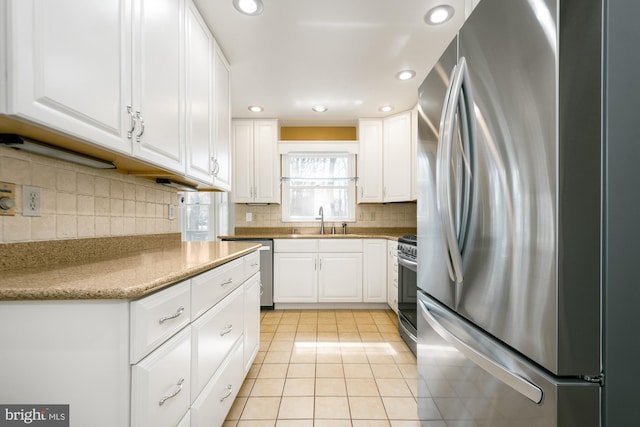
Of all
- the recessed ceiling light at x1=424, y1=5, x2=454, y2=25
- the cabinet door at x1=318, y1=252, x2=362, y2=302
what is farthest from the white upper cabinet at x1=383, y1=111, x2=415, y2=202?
the recessed ceiling light at x1=424, y1=5, x2=454, y2=25

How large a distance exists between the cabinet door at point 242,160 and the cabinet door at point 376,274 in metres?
1.70

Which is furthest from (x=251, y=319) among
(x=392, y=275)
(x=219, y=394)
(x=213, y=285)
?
(x=392, y=275)

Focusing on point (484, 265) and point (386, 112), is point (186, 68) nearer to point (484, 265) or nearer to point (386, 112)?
point (484, 265)

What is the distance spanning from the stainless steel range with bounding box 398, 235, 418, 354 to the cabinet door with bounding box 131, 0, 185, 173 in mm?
1819

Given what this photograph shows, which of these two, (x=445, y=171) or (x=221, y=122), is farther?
(x=221, y=122)

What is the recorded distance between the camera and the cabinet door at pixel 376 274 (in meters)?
3.58

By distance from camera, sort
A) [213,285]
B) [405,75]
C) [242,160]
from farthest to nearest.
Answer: [242,160], [405,75], [213,285]

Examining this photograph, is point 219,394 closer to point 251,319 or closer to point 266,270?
point 251,319

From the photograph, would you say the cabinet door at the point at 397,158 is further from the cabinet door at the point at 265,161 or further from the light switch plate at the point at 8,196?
the light switch plate at the point at 8,196

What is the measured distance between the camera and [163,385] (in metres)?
0.90

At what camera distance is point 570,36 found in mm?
641

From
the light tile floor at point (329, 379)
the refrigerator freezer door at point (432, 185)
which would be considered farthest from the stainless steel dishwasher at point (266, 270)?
the refrigerator freezer door at point (432, 185)

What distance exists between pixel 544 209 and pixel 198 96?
1.91 m

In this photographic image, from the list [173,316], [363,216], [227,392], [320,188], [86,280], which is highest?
[320,188]
